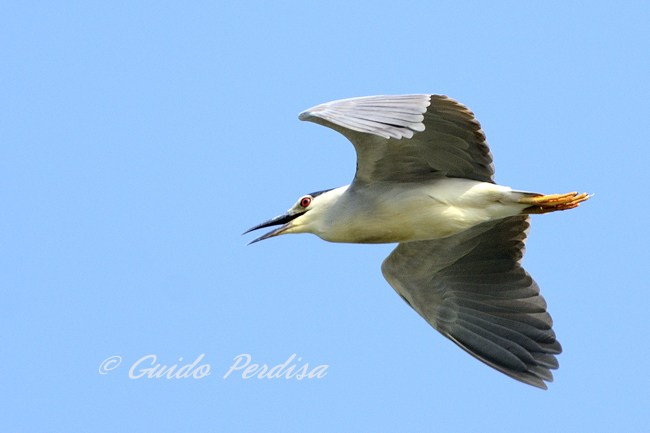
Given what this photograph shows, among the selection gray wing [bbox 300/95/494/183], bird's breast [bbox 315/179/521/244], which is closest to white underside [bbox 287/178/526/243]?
bird's breast [bbox 315/179/521/244]

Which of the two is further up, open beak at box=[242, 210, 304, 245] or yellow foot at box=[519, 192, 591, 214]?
yellow foot at box=[519, 192, 591, 214]

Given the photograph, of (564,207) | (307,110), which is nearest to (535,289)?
(564,207)

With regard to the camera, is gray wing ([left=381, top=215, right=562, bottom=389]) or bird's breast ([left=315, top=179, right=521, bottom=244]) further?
gray wing ([left=381, top=215, right=562, bottom=389])

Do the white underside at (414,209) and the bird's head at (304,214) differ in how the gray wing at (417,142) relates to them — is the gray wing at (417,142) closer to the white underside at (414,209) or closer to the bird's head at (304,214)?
the white underside at (414,209)

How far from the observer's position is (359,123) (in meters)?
5.93

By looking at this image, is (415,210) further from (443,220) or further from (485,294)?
(485,294)

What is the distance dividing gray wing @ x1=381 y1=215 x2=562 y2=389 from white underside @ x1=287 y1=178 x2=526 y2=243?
33.2 inches

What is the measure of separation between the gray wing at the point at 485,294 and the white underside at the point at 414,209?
84cm

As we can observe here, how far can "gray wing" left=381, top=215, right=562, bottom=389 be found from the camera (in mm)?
8508

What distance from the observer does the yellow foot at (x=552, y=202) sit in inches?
294

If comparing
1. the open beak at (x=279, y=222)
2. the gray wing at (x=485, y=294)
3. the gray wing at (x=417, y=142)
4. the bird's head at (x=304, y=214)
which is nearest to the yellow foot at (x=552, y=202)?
the gray wing at (x=417, y=142)

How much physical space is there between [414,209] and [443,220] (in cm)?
28

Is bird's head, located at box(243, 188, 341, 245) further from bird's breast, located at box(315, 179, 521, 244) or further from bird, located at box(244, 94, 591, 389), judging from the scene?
bird's breast, located at box(315, 179, 521, 244)

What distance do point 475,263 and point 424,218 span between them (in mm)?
1459
